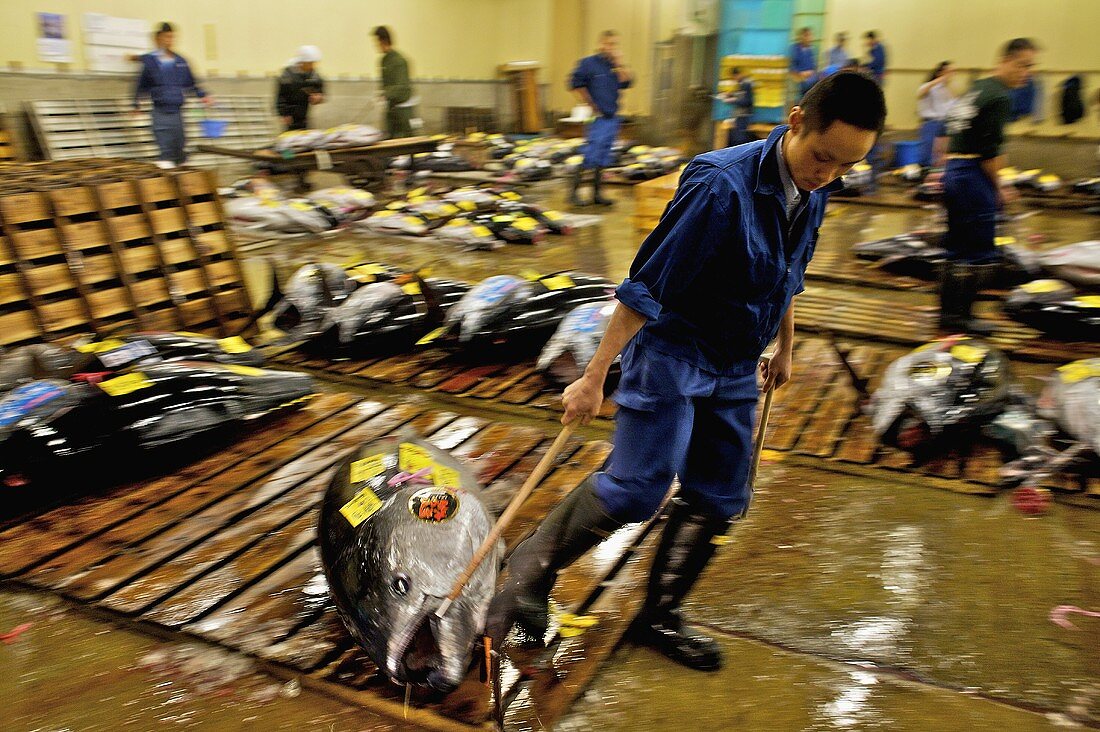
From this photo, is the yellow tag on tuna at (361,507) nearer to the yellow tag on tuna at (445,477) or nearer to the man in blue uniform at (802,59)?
the yellow tag on tuna at (445,477)

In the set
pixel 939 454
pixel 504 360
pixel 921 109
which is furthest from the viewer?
pixel 921 109

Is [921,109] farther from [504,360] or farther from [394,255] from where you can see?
[504,360]

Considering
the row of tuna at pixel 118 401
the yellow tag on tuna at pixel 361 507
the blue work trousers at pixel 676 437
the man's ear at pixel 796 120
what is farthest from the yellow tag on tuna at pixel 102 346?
the man's ear at pixel 796 120

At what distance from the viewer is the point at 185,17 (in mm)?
11688

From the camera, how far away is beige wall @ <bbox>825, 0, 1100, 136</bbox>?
13766 millimetres

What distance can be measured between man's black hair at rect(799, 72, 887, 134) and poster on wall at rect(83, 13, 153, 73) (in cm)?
1143

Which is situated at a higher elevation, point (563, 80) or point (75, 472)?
point (563, 80)

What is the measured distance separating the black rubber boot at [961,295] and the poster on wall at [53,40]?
34.1ft

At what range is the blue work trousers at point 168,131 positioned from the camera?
30.7 feet

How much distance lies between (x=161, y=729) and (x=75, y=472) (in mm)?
1371

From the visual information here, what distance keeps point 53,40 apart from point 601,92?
6.75 m

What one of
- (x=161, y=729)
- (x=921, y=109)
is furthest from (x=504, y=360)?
(x=921, y=109)

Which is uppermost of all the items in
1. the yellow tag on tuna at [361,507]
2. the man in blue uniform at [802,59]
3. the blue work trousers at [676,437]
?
the man in blue uniform at [802,59]

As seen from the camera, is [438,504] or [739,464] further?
[438,504]
